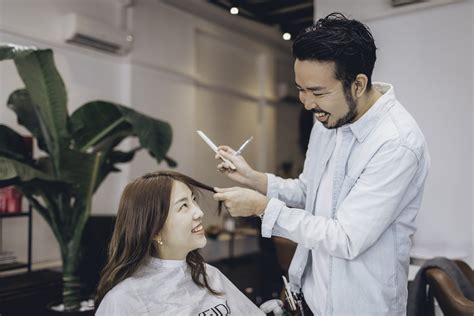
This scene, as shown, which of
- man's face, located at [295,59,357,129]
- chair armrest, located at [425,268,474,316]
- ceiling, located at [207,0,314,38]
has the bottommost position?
chair armrest, located at [425,268,474,316]

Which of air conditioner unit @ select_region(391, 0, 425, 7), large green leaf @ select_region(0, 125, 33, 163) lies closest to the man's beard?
large green leaf @ select_region(0, 125, 33, 163)

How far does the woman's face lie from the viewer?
5.54 feet

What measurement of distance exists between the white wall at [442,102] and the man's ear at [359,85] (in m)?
2.07

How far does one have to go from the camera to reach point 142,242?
5.29ft

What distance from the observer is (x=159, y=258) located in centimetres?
177

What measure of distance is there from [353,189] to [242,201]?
34cm

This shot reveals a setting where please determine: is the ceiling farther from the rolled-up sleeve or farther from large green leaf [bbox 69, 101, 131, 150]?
the rolled-up sleeve

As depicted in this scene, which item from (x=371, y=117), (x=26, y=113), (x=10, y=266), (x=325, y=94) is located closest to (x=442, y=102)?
(x=371, y=117)

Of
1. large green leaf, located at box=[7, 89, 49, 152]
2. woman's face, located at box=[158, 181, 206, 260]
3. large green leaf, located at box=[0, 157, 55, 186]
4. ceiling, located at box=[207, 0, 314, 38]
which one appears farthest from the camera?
ceiling, located at box=[207, 0, 314, 38]

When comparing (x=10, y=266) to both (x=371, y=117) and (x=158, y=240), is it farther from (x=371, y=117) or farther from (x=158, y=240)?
(x=371, y=117)

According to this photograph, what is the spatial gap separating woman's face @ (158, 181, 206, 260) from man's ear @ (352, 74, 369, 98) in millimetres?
672

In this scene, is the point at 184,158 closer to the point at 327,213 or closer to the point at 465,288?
the point at 465,288

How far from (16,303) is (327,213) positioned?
7.64 ft

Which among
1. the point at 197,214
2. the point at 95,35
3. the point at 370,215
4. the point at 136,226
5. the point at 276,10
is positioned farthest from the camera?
the point at 276,10
